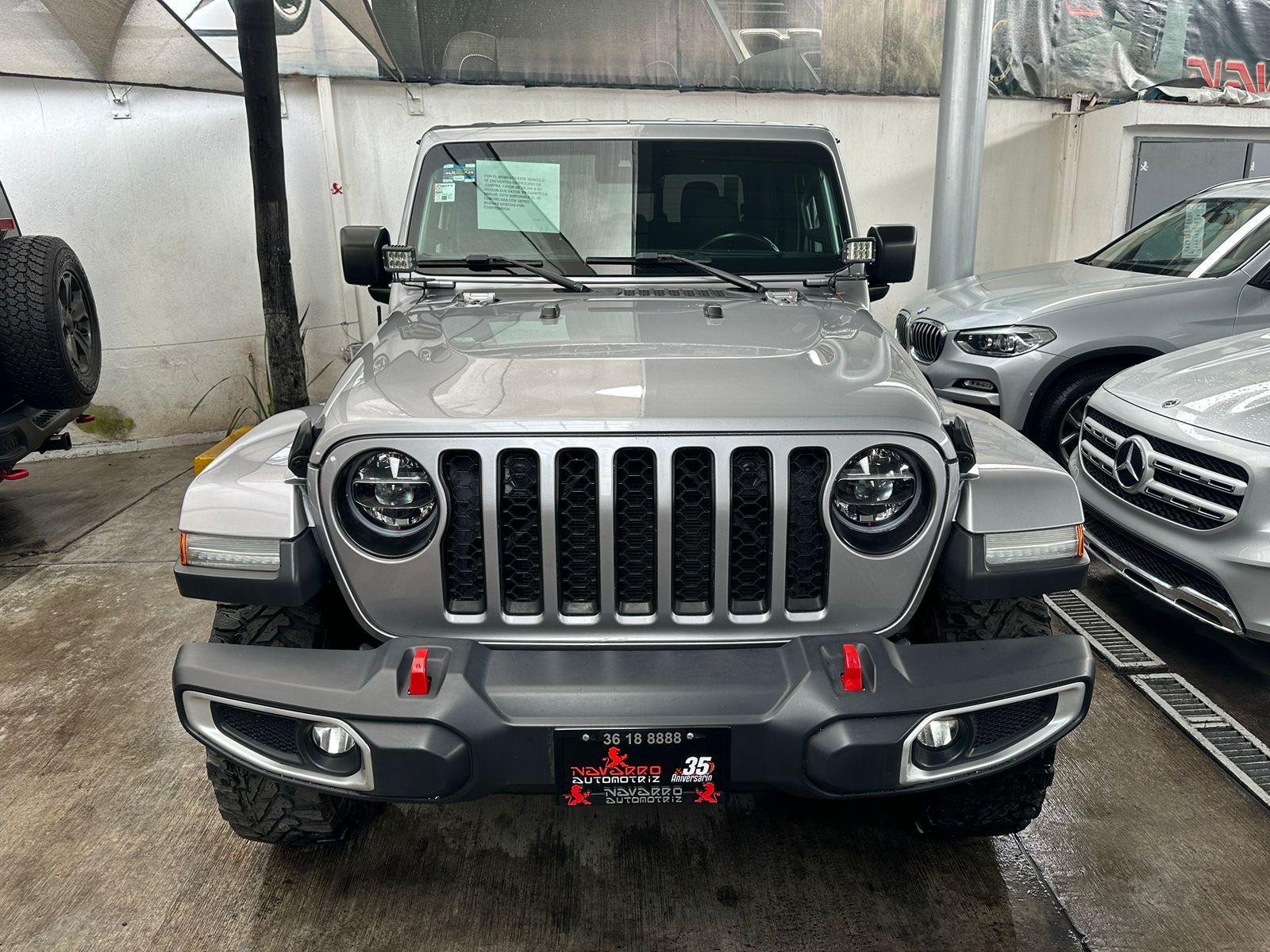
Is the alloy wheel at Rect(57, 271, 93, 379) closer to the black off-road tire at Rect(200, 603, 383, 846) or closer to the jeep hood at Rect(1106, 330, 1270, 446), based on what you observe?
the black off-road tire at Rect(200, 603, 383, 846)

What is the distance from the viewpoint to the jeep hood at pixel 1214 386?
3.22m

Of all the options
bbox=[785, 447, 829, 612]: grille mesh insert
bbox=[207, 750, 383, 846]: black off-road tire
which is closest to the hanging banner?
bbox=[207, 750, 383, 846]: black off-road tire

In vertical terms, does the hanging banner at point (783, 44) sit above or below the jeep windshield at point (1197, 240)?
above

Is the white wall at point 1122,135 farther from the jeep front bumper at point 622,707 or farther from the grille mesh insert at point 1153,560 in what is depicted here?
the jeep front bumper at point 622,707

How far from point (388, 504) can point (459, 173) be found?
174 centimetres

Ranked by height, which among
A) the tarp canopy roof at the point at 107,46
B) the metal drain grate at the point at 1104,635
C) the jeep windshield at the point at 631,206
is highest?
the tarp canopy roof at the point at 107,46

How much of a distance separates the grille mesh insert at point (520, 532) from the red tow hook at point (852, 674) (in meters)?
0.65

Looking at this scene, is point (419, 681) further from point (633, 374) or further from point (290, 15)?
point (290, 15)

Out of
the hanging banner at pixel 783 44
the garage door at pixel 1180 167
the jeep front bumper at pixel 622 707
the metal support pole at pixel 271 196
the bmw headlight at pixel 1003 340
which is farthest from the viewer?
the garage door at pixel 1180 167

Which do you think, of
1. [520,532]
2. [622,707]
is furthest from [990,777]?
[520,532]

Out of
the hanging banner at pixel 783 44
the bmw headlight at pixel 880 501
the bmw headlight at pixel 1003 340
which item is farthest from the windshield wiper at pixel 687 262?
the hanging banner at pixel 783 44

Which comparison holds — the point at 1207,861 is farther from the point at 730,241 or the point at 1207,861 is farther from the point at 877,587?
the point at 730,241

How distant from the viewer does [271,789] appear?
2.29 meters

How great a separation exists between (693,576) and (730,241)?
159 centimetres
